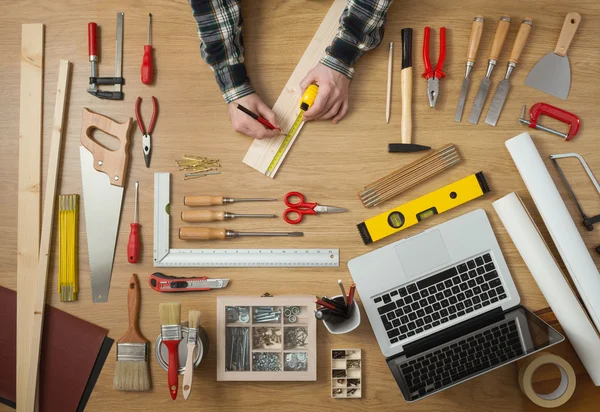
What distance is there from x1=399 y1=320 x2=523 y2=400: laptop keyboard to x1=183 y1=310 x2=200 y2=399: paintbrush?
20.2 inches

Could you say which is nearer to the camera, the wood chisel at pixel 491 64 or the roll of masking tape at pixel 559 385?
the roll of masking tape at pixel 559 385

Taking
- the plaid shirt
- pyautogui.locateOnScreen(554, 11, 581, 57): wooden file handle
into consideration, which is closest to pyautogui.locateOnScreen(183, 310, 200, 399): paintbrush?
the plaid shirt

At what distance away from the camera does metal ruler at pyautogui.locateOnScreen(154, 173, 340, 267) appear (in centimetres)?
141

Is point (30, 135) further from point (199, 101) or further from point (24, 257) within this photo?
point (199, 101)

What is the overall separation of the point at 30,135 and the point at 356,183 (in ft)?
2.99

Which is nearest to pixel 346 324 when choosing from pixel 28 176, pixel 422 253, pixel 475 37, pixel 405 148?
pixel 422 253

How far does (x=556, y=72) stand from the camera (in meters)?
1.43

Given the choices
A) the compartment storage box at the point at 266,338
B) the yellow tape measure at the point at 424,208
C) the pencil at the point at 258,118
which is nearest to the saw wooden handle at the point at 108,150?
the pencil at the point at 258,118

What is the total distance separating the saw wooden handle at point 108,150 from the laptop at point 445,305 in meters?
0.67

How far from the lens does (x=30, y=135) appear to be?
1.44m

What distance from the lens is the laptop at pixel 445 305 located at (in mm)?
1284

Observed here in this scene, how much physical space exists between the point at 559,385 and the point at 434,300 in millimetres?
380

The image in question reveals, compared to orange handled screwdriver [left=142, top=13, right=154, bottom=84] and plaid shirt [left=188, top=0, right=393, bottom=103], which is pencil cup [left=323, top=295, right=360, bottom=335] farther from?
orange handled screwdriver [left=142, top=13, right=154, bottom=84]

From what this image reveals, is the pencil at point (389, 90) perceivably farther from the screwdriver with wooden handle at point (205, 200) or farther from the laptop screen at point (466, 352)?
the laptop screen at point (466, 352)
